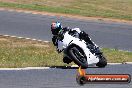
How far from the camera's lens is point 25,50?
1520cm

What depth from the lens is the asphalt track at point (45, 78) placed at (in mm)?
9258

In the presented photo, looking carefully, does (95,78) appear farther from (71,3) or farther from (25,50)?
(71,3)

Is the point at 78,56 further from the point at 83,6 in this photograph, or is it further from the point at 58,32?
the point at 83,6

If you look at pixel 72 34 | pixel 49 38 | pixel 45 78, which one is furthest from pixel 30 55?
pixel 72 34

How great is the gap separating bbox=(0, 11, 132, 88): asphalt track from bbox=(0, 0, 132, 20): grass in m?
3.23

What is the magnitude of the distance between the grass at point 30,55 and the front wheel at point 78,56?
5.59m

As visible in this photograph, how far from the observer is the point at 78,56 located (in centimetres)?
618

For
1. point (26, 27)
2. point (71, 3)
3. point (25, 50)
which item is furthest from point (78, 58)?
point (71, 3)

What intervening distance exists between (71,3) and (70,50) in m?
30.0

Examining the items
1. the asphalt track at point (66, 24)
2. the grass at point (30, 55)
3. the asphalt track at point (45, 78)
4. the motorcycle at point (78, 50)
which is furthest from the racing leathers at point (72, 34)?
the asphalt track at point (66, 24)

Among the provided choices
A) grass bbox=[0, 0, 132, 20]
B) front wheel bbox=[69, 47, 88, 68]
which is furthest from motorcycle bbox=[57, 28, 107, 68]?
grass bbox=[0, 0, 132, 20]

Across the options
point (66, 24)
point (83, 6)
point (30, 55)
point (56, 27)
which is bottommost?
point (83, 6)

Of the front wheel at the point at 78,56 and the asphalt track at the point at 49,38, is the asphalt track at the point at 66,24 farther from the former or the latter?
the front wheel at the point at 78,56

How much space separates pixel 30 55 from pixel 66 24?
11303mm
